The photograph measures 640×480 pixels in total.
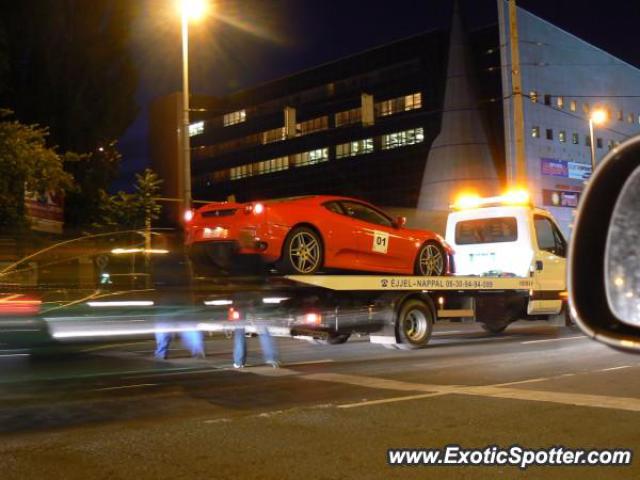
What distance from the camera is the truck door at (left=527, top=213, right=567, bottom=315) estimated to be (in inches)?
558

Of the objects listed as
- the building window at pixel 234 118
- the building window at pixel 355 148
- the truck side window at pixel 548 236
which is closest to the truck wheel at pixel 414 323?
the truck side window at pixel 548 236

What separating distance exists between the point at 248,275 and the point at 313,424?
4.15m

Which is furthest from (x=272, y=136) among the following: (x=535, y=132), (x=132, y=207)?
(x=132, y=207)

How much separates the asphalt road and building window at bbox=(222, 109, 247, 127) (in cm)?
6785

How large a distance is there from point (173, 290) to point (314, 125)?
60.5 metres

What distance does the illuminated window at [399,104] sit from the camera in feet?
202

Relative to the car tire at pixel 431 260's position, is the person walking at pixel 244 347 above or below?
below

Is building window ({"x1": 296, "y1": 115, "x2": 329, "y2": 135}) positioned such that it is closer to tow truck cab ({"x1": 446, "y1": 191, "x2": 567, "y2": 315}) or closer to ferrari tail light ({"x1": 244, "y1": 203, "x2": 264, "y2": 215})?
tow truck cab ({"x1": 446, "y1": 191, "x2": 567, "y2": 315})

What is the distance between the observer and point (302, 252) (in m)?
10.8

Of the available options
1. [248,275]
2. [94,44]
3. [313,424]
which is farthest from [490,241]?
[94,44]

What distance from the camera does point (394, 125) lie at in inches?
2470

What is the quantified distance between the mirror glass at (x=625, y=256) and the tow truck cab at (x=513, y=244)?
39.7 feet

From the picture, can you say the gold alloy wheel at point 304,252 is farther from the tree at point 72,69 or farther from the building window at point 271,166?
the building window at point 271,166

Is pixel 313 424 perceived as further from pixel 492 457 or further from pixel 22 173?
pixel 22 173
